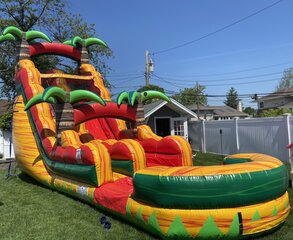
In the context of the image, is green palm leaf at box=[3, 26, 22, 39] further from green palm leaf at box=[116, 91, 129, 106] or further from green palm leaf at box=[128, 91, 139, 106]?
green palm leaf at box=[128, 91, 139, 106]

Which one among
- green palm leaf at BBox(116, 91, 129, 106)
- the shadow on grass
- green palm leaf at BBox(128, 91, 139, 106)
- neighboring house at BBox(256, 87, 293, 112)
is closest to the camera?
green palm leaf at BBox(116, 91, 129, 106)

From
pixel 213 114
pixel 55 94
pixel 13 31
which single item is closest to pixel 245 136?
pixel 55 94

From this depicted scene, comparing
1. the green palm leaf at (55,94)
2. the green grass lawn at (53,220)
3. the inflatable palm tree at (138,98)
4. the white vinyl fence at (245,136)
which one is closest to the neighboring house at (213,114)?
the white vinyl fence at (245,136)

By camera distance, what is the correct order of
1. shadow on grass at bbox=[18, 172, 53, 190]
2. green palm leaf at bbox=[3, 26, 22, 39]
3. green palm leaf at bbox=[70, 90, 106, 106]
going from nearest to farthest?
green palm leaf at bbox=[70, 90, 106, 106] → shadow on grass at bbox=[18, 172, 53, 190] → green palm leaf at bbox=[3, 26, 22, 39]

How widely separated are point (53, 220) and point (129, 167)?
156cm

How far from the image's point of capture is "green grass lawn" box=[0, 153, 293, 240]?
4750 mm

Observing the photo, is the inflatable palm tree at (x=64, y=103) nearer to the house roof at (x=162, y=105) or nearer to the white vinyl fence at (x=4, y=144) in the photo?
the house roof at (x=162, y=105)

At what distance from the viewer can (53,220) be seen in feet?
18.2

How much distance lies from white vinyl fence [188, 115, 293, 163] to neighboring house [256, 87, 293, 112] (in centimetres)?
2197

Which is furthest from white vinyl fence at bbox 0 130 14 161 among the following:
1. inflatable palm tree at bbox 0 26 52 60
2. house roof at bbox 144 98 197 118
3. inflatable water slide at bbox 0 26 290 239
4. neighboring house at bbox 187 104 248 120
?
neighboring house at bbox 187 104 248 120

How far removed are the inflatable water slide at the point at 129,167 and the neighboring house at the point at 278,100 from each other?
31.5 m

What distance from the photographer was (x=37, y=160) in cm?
827

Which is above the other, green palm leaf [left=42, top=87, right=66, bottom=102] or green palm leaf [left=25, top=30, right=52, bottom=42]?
green palm leaf [left=25, top=30, right=52, bottom=42]

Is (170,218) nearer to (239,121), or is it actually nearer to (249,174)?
(249,174)
